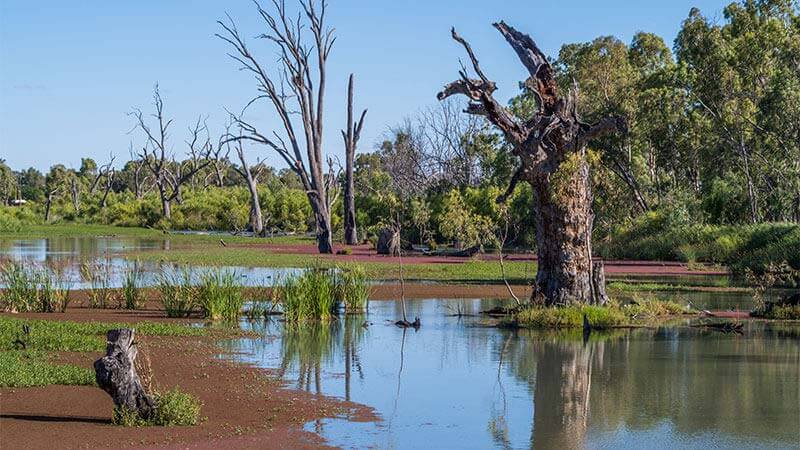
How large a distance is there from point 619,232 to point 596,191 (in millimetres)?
8975

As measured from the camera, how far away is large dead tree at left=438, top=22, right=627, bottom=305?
23453 mm

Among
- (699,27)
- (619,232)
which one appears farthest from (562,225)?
(699,27)

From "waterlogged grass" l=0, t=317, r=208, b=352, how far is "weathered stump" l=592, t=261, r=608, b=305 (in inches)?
320

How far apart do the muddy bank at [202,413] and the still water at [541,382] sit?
20.7 inches

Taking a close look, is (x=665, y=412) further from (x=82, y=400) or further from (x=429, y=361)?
(x=82, y=400)

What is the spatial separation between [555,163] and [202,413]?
11.6m

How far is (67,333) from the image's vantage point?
789 inches

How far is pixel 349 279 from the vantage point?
26.1 metres

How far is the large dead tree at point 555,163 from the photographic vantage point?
923 inches

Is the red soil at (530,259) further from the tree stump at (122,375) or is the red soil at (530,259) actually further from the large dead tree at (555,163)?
the tree stump at (122,375)

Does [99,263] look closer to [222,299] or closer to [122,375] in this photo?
[222,299]

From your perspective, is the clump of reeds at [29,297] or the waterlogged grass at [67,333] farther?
the clump of reeds at [29,297]

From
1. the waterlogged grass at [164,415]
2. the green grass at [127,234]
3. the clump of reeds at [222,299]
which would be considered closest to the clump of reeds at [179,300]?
the clump of reeds at [222,299]

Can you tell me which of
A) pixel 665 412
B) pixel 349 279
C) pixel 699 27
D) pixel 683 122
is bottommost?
pixel 665 412
